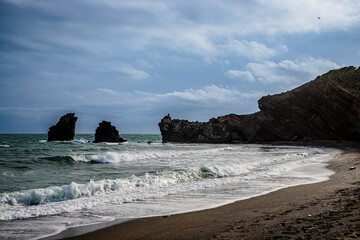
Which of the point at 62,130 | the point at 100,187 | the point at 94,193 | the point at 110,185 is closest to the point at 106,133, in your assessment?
the point at 62,130

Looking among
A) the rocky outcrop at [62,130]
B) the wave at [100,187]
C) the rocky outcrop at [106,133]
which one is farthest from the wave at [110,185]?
the rocky outcrop at [62,130]

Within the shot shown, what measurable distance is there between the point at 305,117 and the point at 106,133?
60.4 m

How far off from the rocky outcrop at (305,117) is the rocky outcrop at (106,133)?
1096 inches

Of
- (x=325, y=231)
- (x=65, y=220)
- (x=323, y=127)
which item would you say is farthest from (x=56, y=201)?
(x=323, y=127)

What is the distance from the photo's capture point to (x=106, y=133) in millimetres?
92250

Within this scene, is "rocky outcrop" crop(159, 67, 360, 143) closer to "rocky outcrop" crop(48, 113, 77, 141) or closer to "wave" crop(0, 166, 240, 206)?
"wave" crop(0, 166, 240, 206)

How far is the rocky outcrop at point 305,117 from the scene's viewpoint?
43375mm

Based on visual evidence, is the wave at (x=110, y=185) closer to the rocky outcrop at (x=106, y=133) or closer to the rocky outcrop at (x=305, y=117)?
the rocky outcrop at (x=305, y=117)

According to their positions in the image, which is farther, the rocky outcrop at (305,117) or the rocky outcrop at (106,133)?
the rocky outcrop at (106,133)

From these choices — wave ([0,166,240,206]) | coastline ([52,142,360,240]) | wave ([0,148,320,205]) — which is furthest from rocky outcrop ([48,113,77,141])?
coastline ([52,142,360,240])

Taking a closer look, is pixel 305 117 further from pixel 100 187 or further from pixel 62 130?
pixel 62 130

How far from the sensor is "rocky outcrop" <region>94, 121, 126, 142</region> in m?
91.8

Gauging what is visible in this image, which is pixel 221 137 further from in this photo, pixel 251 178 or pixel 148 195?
pixel 148 195

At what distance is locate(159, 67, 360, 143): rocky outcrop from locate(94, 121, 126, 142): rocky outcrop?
27.8 metres
